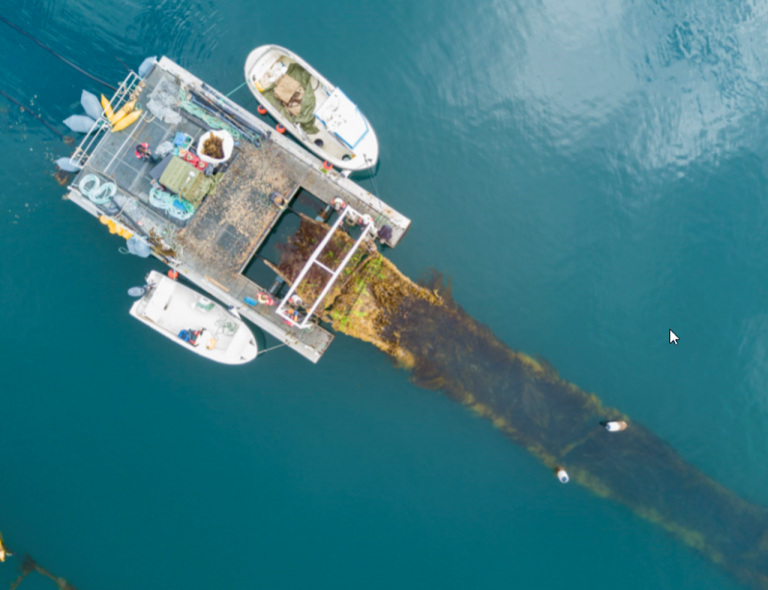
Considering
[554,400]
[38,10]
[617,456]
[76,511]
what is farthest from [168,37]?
[617,456]

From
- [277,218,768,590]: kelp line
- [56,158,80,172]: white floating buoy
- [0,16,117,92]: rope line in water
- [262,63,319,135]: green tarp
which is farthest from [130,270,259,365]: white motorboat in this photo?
[0,16,117,92]: rope line in water

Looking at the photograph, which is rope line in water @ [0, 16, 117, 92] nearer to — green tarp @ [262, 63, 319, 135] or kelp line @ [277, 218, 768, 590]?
green tarp @ [262, 63, 319, 135]

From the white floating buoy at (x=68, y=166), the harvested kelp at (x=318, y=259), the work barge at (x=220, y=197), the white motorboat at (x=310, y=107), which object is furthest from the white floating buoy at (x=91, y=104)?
the harvested kelp at (x=318, y=259)

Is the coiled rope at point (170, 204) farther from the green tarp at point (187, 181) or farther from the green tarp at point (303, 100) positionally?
the green tarp at point (303, 100)

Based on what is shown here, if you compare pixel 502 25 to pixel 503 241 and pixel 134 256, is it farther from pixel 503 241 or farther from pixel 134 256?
pixel 134 256

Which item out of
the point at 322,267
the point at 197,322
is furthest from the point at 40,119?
the point at 322,267

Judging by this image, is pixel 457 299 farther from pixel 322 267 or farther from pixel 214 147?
pixel 214 147
